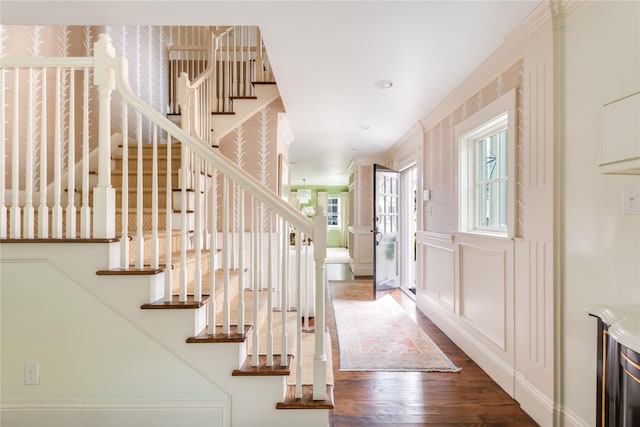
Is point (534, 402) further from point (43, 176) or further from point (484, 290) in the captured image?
point (43, 176)

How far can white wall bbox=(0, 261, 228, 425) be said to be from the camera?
1783 mm

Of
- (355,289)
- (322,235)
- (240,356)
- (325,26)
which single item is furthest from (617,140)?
(355,289)

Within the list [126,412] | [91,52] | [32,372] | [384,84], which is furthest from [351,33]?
[91,52]

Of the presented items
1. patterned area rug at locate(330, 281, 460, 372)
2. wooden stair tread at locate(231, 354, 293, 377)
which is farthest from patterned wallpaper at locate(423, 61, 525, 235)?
wooden stair tread at locate(231, 354, 293, 377)

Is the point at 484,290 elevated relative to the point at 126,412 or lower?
elevated

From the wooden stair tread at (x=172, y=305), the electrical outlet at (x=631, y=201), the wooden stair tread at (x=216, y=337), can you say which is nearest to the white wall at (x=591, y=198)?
the electrical outlet at (x=631, y=201)

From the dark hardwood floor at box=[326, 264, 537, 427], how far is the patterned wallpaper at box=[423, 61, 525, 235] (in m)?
1.16

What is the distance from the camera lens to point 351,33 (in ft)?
6.91

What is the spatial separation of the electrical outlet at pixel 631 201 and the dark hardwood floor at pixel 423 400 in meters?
1.38

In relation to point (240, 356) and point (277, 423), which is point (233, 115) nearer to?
point (240, 356)

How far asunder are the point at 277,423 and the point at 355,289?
3.86m

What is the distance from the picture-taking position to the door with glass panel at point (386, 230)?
4.81 m

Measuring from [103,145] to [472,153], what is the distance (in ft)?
9.55

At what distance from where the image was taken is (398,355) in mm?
2867
